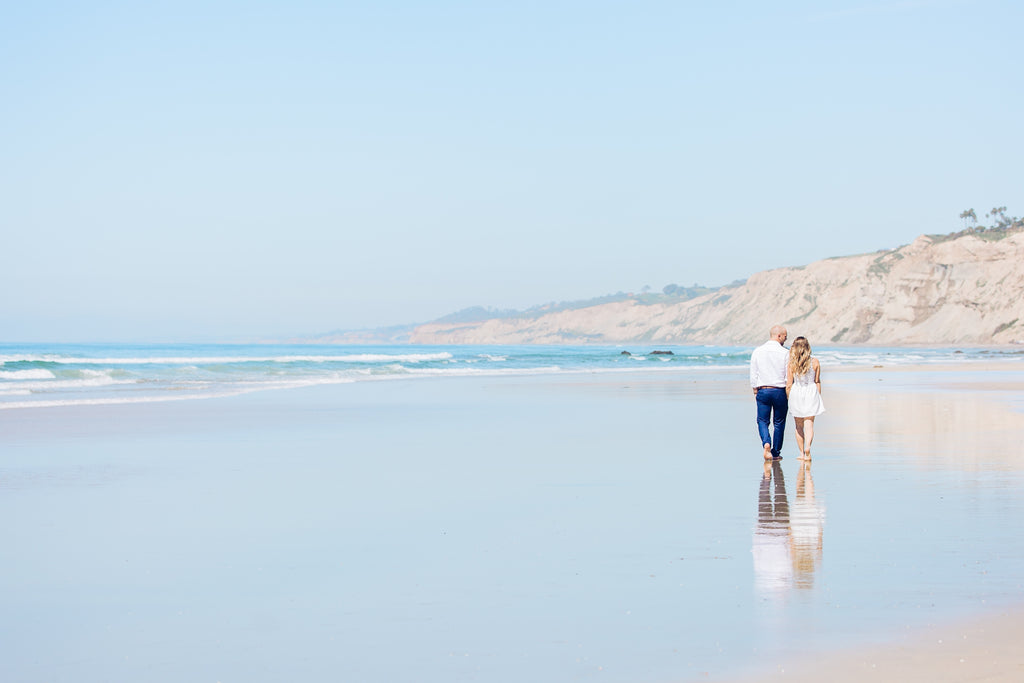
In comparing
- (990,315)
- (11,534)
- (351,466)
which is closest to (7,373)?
(351,466)

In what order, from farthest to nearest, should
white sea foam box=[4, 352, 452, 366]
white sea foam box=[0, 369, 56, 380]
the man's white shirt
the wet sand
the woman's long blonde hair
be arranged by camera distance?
white sea foam box=[4, 352, 452, 366]
white sea foam box=[0, 369, 56, 380]
the man's white shirt
the woman's long blonde hair
the wet sand

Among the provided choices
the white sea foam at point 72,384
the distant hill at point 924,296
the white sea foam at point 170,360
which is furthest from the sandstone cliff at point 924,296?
the white sea foam at point 72,384

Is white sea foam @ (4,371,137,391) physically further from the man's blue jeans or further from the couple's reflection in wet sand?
the couple's reflection in wet sand

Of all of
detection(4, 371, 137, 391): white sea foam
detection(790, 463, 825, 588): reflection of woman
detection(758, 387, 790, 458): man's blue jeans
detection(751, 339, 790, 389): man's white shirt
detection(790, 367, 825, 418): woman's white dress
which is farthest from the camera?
detection(4, 371, 137, 391): white sea foam

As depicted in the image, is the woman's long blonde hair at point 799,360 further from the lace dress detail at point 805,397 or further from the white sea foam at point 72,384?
the white sea foam at point 72,384

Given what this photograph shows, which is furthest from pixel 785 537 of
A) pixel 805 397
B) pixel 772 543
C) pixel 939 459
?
pixel 805 397

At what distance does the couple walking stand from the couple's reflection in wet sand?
1878 mm

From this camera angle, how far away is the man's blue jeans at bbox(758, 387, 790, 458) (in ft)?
37.3

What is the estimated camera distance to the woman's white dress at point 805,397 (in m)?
11.5

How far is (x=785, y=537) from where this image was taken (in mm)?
6719

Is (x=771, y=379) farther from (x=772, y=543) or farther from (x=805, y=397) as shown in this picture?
(x=772, y=543)

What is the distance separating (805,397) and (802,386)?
18 cm

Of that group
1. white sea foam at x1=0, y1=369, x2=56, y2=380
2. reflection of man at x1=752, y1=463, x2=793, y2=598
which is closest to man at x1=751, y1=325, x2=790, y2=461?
reflection of man at x1=752, y1=463, x2=793, y2=598

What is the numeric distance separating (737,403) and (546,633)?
17334 millimetres
